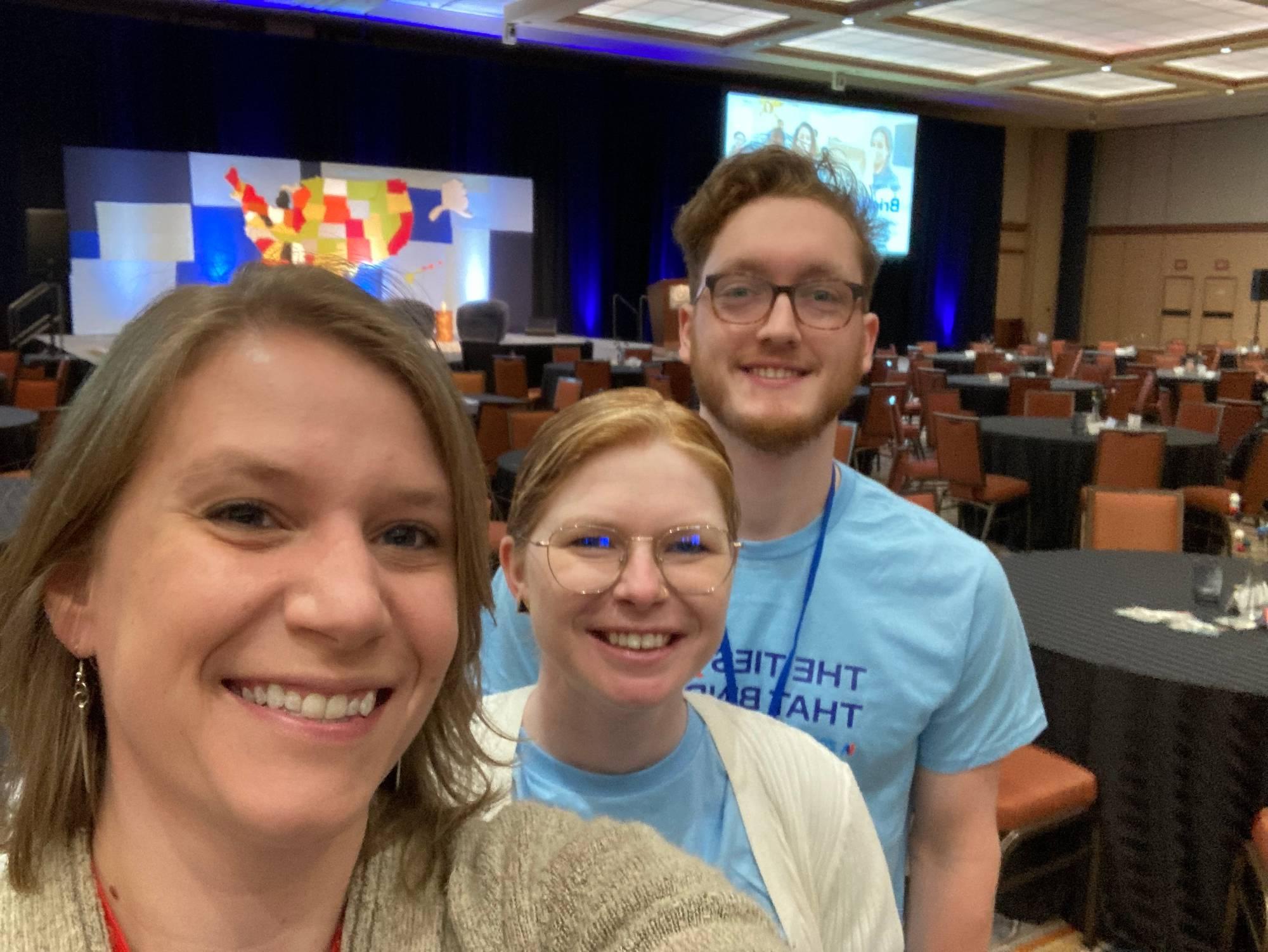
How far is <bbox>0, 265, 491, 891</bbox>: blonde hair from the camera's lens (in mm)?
755

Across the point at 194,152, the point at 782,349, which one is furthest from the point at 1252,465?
the point at 194,152

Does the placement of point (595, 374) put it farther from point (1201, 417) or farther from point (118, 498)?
point (118, 498)

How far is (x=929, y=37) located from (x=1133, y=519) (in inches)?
345

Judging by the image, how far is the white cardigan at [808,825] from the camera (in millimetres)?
1113

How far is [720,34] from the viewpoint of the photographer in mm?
11961

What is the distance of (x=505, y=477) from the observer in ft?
16.6

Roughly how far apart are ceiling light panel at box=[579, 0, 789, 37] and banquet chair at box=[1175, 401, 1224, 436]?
5.72m

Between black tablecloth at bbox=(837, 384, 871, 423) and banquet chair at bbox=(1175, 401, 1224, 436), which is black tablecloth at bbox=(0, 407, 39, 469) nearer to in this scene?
black tablecloth at bbox=(837, 384, 871, 423)

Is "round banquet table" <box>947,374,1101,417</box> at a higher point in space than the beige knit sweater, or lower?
lower

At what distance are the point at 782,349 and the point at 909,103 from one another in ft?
55.3

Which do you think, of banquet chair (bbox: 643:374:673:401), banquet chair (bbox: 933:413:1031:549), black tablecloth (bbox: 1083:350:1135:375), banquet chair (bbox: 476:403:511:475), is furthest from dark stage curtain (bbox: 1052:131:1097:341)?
banquet chair (bbox: 476:403:511:475)

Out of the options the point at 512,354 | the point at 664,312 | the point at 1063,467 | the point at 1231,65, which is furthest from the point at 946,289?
the point at 1063,467

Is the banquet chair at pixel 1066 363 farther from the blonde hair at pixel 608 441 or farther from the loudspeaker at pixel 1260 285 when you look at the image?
the blonde hair at pixel 608 441

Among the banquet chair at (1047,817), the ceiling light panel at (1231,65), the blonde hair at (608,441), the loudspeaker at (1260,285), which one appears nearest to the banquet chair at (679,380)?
the banquet chair at (1047,817)
